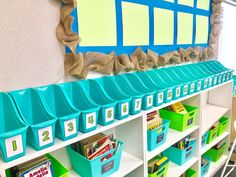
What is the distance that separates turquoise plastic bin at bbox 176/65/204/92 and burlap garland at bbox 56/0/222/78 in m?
0.08

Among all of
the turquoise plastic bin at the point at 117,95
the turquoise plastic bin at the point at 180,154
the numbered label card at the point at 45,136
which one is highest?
the turquoise plastic bin at the point at 117,95

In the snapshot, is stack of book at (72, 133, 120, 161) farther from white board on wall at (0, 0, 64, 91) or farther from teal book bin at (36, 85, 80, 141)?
white board on wall at (0, 0, 64, 91)

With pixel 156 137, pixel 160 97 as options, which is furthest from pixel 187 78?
pixel 156 137

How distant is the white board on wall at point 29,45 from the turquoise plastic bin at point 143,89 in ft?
1.51

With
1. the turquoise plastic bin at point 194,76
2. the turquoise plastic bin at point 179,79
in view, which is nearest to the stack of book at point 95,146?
the turquoise plastic bin at point 179,79

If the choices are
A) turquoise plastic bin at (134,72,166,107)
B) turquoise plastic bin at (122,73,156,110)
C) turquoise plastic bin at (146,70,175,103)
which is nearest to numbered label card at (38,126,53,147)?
turquoise plastic bin at (122,73,156,110)

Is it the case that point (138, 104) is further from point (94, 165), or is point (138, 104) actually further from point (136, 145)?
point (94, 165)

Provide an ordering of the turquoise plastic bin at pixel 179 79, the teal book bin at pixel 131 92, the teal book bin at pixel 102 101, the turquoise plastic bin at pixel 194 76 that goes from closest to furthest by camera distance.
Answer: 1. the teal book bin at pixel 102 101
2. the teal book bin at pixel 131 92
3. the turquoise plastic bin at pixel 179 79
4. the turquoise plastic bin at pixel 194 76

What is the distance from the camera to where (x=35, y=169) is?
0.90m

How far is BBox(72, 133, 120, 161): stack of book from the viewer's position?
1.11 metres

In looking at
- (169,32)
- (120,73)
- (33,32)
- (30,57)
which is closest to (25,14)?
(33,32)

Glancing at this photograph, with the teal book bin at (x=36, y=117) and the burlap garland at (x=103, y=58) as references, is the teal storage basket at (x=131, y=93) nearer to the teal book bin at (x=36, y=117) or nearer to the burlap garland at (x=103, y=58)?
the burlap garland at (x=103, y=58)

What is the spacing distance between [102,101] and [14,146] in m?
0.51

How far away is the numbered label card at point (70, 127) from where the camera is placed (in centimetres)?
89
